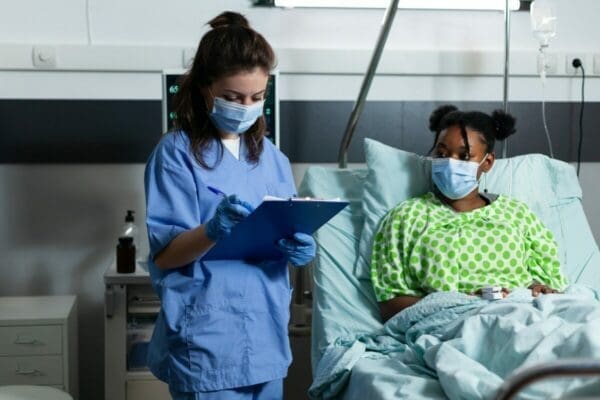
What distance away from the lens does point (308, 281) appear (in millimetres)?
3469

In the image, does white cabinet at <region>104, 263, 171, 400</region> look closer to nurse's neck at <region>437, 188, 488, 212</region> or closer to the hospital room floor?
the hospital room floor

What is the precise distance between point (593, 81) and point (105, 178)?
1840mm

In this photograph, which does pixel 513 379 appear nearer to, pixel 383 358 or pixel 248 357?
pixel 248 357

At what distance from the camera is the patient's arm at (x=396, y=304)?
2.65m

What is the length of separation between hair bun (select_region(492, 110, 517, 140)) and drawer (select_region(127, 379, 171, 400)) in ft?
4.27

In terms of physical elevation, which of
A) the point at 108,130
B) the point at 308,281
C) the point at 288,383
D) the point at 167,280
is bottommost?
the point at 288,383

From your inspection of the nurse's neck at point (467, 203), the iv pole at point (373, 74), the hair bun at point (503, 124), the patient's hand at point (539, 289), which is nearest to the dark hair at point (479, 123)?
the hair bun at point (503, 124)

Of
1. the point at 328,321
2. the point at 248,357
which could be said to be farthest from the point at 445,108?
the point at 248,357

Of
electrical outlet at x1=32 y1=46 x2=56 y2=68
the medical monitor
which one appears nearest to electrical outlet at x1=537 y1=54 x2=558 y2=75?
the medical monitor

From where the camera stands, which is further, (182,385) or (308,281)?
(308,281)

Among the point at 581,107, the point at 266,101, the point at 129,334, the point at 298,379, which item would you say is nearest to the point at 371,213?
the point at 266,101

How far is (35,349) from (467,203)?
1.39 meters

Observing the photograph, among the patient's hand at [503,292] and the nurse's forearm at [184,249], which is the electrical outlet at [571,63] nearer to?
the patient's hand at [503,292]

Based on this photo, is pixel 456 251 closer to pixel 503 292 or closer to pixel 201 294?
pixel 503 292
